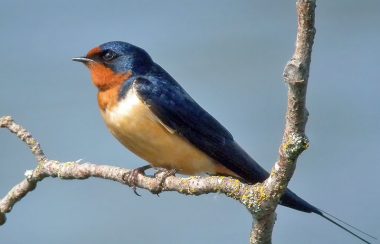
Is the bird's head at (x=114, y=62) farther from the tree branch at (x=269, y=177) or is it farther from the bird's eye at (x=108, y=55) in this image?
the tree branch at (x=269, y=177)

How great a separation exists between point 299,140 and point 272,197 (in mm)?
167

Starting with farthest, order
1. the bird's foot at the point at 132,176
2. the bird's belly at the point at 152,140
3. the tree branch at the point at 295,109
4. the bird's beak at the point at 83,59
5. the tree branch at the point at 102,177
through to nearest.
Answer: the bird's beak at the point at 83,59 < the bird's belly at the point at 152,140 < the bird's foot at the point at 132,176 < the tree branch at the point at 102,177 < the tree branch at the point at 295,109

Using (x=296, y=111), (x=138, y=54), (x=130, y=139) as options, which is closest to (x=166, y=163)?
(x=130, y=139)

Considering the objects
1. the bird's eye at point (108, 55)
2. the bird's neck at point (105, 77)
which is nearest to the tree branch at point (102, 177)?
the bird's neck at point (105, 77)

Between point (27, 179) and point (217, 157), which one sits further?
point (217, 157)

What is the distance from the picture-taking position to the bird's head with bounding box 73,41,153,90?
2.50 metres

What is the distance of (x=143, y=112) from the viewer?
92.4 inches

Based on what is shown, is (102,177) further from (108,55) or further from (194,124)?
(108,55)

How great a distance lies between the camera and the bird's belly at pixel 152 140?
2293 mm

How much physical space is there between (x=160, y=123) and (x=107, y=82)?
24cm

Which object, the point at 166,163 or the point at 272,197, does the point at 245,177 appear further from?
the point at 272,197

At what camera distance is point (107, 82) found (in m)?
2.47

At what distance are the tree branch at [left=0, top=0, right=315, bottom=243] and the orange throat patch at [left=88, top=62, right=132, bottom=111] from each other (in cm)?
41

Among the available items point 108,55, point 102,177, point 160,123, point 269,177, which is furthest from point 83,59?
point 269,177
